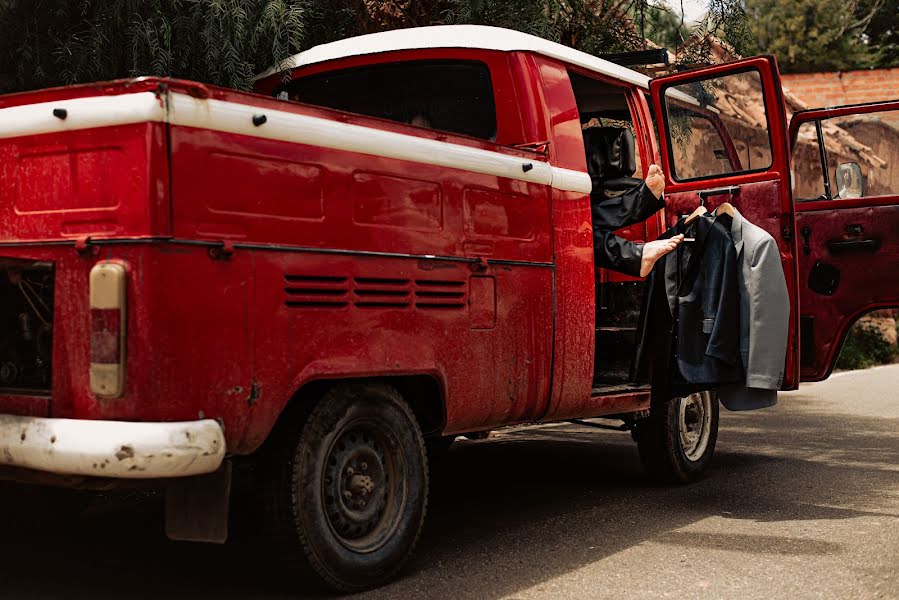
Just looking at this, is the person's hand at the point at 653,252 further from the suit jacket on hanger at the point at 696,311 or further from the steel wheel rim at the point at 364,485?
the steel wheel rim at the point at 364,485

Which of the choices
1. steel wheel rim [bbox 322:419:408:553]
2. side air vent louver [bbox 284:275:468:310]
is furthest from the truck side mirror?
steel wheel rim [bbox 322:419:408:553]

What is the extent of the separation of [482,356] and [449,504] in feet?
5.70

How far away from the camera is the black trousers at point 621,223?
251 inches

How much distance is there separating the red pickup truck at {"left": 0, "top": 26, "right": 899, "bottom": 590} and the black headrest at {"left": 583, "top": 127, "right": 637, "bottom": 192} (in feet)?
0.26

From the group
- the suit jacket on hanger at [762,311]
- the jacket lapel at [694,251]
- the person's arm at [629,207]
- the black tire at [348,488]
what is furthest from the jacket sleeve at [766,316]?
the black tire at [348,488]

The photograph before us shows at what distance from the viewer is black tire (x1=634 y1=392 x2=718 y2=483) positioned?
287 inches

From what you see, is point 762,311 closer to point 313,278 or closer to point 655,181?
point 655,181

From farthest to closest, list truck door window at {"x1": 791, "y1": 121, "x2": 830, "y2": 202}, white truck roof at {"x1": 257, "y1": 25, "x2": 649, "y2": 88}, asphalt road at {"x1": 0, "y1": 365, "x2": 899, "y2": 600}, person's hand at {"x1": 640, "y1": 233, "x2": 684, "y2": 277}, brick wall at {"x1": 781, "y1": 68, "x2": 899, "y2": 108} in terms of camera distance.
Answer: brick wall at {"x1": 781, "y1": 68, "x2": 899, "y2": 108} < truck door window at {"x1": 791, "y1": 121, "x2": 830, "y2": 202} < person's hand at {"x1": 640, "y1": 233, "x2": 684, "y2": 277} < white truck roof at {"x1": 257, "y1": 25, "x2": 649, "y2": 88} < asphalt road at {"x1": 0, "y1": 365, "x2": 899, "y2": 600}

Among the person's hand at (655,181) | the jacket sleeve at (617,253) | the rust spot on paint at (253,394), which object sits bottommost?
the rust spot on paint at (253,394)

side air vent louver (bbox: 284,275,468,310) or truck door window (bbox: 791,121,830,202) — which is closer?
side air vent louver (bbox: 284,275,468,310)

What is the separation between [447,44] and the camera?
6180 millimetres

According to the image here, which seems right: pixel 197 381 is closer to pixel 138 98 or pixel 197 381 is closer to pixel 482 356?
pixel 138 98

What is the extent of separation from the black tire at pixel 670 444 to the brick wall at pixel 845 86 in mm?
19197

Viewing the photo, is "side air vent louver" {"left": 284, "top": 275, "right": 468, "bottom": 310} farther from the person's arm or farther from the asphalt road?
the person's arm
